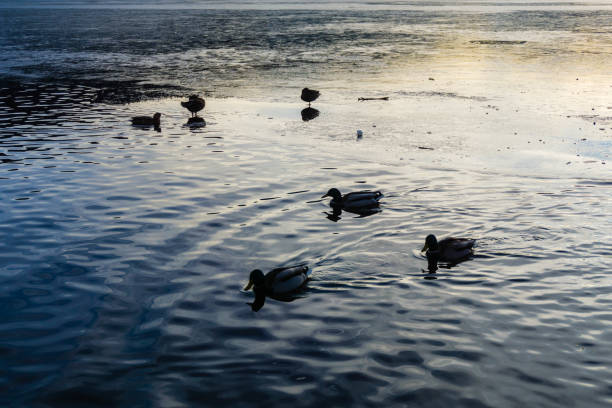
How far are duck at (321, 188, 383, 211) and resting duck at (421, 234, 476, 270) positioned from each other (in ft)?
9.03

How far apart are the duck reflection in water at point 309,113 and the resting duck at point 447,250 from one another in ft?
43.0

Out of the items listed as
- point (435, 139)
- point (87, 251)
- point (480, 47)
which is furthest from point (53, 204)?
point (480, 47)

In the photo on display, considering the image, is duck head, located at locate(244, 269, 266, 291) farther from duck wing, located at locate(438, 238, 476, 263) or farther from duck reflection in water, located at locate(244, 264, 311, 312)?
duck wing, located at locate(438, 238, 476, 263)

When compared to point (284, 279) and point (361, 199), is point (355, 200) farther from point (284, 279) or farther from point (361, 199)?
point (284, 279)

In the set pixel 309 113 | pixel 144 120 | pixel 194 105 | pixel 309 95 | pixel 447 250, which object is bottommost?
pixel 447 250

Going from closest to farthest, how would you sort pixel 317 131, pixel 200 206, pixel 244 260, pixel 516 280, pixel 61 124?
pixel 516 280 < pixel 244 260 < pixel 200 206 < pixel 317 131 < pixel 61 124

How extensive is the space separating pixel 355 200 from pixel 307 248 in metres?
2.36

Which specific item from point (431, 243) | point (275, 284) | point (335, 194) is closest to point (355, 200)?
point (335, 194)

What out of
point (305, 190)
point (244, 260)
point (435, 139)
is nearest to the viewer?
point (244, 260)

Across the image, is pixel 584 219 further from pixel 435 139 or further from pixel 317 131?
pixel 317 131

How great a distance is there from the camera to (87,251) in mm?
12125

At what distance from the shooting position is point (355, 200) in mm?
14133

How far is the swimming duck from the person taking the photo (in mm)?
10281

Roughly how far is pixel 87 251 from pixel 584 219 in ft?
34.5
